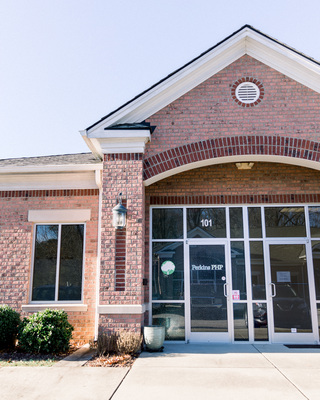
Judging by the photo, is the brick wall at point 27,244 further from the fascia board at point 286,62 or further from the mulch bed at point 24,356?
the fascia board at point 286,62

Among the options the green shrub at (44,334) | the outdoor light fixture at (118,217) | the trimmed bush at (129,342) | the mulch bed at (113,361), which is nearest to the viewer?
the mulch bed at (113,361)

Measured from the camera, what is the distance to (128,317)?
7613mm

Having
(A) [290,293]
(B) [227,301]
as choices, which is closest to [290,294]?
(A) [290,293]

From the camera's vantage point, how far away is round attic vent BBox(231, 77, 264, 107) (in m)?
8.66

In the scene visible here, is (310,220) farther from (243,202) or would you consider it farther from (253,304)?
(253,304)

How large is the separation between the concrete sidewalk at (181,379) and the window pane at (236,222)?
114 inches

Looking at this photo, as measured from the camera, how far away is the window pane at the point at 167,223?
9.45 m

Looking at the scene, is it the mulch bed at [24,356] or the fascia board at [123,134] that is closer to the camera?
the mulch bed at [24,356]

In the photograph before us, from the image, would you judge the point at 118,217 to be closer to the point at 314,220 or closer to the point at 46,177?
the point at 46,177

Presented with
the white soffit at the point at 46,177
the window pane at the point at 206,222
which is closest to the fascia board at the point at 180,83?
the white soffit at the point at 46,177

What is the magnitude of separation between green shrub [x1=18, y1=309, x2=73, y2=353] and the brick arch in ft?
11.7

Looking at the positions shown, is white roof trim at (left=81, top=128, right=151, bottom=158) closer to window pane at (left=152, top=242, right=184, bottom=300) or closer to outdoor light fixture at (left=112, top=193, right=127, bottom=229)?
outdoor light fixture at (left=112, top=193, right=127, bottom=229)

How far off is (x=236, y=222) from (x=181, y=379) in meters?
4.52

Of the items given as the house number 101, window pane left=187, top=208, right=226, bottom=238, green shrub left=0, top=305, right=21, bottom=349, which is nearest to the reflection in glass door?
window pane left=187, top=208, right=226, bottom=238
